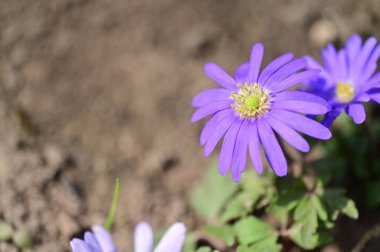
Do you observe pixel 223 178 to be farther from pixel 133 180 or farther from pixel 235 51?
pixel 235 51

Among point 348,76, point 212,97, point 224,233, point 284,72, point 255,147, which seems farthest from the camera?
point 348,76

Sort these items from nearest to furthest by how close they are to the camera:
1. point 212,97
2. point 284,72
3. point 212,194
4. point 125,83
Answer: point 284,72, point 212,97, point 212,194, point 125,83

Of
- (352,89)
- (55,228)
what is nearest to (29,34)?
(55,228)


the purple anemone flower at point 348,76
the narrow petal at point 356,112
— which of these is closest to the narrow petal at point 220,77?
the purple anemone flower at point 348,76

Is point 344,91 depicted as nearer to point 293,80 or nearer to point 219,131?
point 293,80

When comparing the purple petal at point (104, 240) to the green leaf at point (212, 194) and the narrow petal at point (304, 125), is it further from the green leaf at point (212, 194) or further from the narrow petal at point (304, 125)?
the green leaf at point (212, 194)

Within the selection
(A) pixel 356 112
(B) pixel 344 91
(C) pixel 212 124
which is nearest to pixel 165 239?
(C) pixel 212 124

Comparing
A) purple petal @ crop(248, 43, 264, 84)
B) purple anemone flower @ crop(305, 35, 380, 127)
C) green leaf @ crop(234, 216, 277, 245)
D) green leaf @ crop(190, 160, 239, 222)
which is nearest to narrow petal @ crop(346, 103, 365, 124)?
purple anemone flower @ crop(305, 35, 380, 127)
